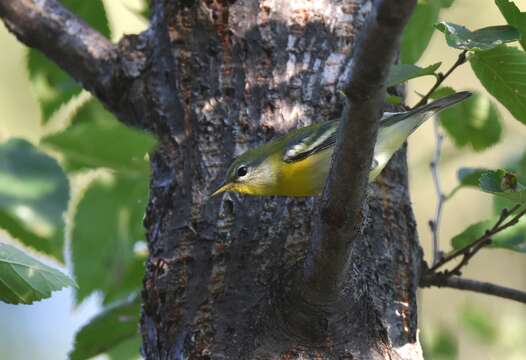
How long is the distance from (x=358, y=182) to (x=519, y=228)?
119 centimetres

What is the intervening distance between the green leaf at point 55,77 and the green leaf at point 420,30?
126 centimetres

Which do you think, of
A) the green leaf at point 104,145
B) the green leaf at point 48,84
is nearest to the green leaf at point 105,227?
the green leaf at point 104,145

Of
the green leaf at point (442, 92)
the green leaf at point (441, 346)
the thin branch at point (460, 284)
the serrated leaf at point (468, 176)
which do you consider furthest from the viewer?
the green leaf at point (441, 346)

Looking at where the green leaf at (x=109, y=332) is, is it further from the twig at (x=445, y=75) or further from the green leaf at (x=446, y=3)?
the green leaf at (x=446, y=3)

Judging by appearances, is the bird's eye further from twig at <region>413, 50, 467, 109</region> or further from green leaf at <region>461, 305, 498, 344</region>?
green leaf at <region>461, 305, 498, 344</region>

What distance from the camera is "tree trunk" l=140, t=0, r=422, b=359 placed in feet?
7.06

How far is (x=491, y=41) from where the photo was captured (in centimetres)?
191

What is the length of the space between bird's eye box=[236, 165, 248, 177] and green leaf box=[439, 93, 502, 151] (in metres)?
0.81

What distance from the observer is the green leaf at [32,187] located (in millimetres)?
1496

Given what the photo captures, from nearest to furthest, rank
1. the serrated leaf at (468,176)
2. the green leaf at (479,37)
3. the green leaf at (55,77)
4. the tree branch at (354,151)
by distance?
the tree branch at (354,151)
the green leaf at (479,37)
the serrated leaf at (468,176)
the green leaf at (55,77)

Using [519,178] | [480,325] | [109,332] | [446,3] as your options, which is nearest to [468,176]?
[519,178]

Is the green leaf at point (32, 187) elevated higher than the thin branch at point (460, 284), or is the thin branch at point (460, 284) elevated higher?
the green leaf at point (32, 187)

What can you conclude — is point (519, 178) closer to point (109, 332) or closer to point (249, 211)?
point (249, 211)

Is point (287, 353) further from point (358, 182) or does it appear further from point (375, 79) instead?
point (375, 79)
